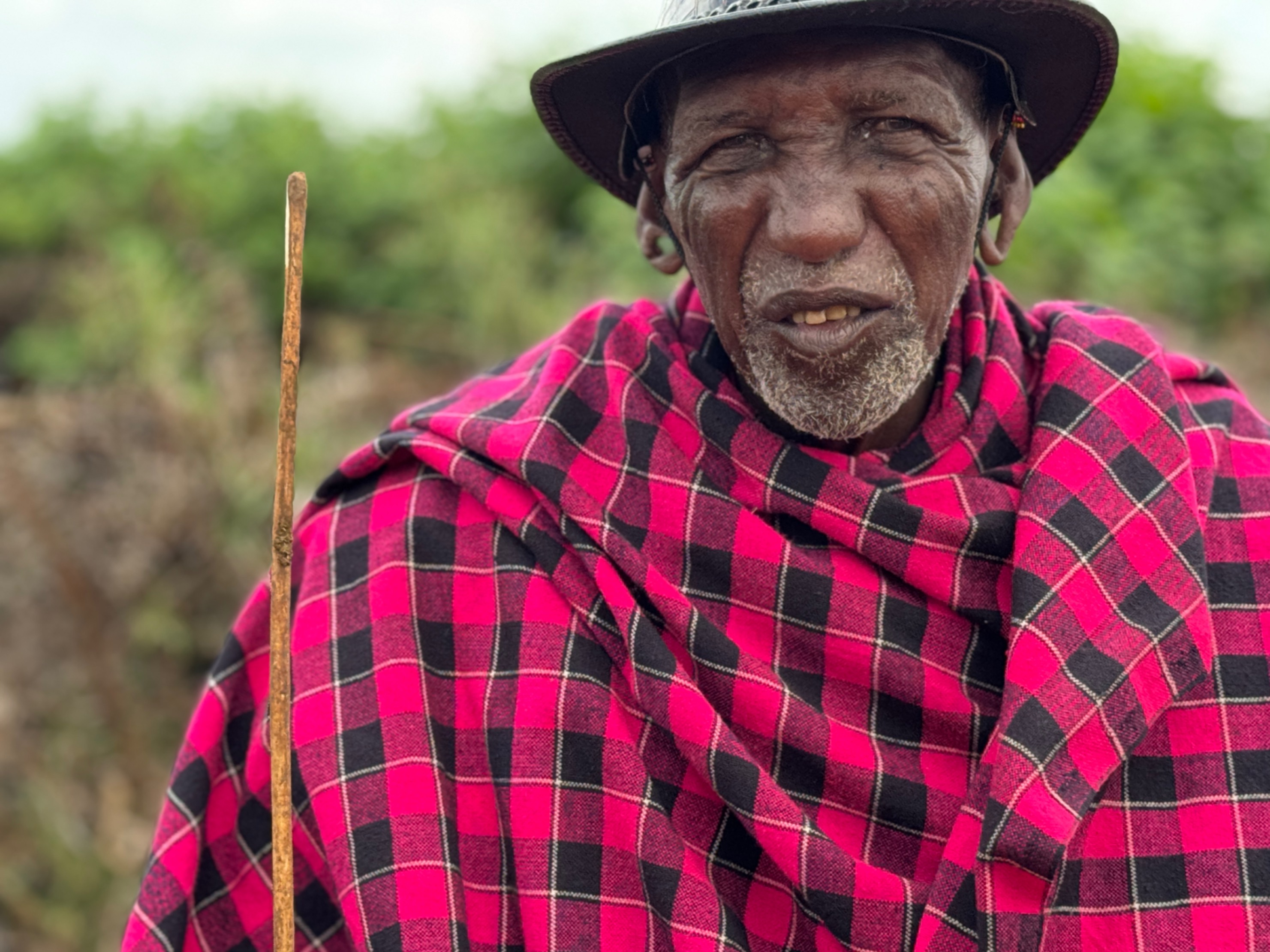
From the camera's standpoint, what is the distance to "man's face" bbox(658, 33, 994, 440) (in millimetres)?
1724

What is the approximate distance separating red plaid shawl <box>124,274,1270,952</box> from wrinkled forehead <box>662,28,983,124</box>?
1.46ft

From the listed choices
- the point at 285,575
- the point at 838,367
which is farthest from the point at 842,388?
the point at 285,575

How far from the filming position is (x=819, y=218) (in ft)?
5.62

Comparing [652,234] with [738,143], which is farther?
[652,234]

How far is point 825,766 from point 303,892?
2.72 ft

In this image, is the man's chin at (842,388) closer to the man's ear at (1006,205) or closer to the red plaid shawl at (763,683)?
the red plaid shawl at (763,683)

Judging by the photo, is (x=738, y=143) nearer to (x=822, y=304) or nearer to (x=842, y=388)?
(x=822, y=304)

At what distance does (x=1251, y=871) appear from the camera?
1.70m

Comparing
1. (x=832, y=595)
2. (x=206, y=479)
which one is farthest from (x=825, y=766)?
A: (x=206, y=479)

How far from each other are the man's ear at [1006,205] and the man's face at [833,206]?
0.46 feet

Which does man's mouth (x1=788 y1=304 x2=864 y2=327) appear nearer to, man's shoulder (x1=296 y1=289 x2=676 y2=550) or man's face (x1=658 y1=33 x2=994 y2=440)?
man's face (x1=658 y1=33 x2=994 y2=440)

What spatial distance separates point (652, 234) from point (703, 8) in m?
0.47

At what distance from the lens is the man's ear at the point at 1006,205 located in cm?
201

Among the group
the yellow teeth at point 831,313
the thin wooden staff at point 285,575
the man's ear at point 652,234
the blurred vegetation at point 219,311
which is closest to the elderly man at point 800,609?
the yellow teeth at point 831,313
